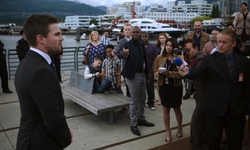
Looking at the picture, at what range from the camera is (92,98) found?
5219 millimetres

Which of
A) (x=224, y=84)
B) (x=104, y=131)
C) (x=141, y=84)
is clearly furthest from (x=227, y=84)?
(x=104, y=131)

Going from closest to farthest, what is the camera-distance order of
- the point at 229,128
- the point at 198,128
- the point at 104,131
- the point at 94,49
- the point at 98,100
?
the point at 229,128 < the point at 198,128 < the point at 104,131 < the point at 98,100 < the point at 94,49

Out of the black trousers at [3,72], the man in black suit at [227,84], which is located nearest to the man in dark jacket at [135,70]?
the man in black suit at [227,84]

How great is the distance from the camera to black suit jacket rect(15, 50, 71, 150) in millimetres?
1731

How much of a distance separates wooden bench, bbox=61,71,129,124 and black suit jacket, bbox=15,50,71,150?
2.63 metres

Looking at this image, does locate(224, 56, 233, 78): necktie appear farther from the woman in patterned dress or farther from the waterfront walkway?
the woman in patterned dress

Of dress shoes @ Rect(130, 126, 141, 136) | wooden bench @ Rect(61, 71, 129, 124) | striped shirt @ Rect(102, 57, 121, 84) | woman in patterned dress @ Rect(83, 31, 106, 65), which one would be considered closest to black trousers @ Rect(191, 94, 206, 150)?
dress shoes @ Rect(130, 126, 141, 136)

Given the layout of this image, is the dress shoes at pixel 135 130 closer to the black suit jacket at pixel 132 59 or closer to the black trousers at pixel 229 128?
the black suit jacket at pixel 132 59

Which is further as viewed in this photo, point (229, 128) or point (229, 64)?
point (229, 128)

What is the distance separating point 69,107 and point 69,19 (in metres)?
162

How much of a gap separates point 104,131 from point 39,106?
118 inches

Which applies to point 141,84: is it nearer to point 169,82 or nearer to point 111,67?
point 169,82

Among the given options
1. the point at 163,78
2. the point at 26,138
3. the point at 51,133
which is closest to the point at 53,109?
the point at 51,133

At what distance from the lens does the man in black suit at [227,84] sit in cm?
285
